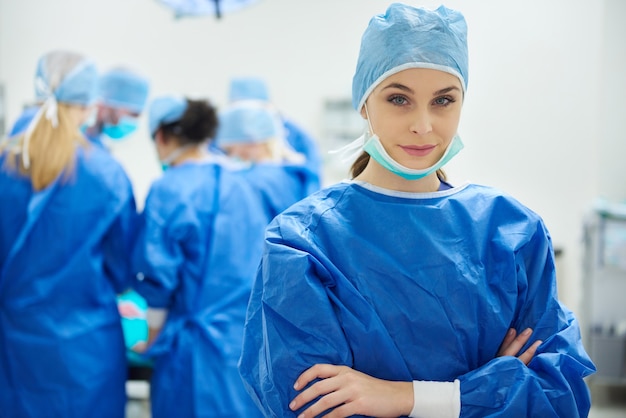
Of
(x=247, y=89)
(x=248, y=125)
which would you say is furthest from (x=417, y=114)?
(x=247, y=89)

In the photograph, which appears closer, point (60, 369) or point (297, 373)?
point (297, 373)

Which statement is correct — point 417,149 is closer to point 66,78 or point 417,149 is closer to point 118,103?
point 66,78

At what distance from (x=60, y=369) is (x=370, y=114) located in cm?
150

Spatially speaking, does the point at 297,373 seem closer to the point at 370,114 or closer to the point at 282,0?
the point at 370,114

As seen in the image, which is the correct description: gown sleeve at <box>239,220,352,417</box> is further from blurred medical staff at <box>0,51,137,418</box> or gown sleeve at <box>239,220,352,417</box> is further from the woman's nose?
blurred medical staff at <box>0,51,137,418</box>

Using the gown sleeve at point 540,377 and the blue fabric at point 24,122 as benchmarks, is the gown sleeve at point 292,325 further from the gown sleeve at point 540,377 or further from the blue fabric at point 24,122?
the blue fabric at point 24,122

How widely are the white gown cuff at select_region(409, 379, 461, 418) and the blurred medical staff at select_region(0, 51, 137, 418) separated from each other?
1.44m

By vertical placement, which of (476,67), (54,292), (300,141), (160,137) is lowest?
(54,292)

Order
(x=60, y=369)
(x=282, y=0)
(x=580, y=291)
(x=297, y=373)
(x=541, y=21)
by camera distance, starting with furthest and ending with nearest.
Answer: (x=282, y=0) < (x=580, y=291) < (x=60, y=369) < (x=541, y=21) < (x=297, y=373)

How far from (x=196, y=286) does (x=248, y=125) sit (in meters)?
0.80

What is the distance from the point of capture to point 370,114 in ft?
3.86

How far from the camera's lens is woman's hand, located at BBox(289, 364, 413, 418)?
42.3 inches

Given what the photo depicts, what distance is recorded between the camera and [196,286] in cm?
226

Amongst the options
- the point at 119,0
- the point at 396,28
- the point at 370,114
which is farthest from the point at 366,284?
the point at 119,0
